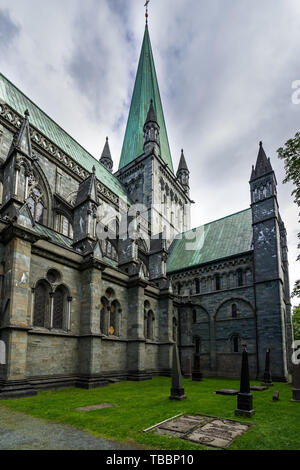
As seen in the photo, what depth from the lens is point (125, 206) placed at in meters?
34.8

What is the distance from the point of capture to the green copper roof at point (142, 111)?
46.2 meters

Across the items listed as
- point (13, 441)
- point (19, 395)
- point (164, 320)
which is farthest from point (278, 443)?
point (164, 320)

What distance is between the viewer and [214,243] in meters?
34.4

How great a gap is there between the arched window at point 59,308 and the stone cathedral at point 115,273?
0.05 metres

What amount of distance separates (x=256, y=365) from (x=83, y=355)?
16.0 metres

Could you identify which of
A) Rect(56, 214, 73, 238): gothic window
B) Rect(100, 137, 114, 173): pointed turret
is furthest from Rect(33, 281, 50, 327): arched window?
Rect(100, 137, 114, 173): pointed turret

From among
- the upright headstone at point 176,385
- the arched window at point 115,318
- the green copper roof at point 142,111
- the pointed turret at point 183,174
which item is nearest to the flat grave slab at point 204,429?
the upright headstone at point 176,385

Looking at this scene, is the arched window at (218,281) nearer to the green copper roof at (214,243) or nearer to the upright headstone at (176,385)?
the green copper roof at (214,243)

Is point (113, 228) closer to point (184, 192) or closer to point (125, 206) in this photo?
point (125, 206)

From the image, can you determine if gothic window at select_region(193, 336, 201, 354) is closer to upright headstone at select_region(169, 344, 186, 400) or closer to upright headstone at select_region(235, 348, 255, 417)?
upright headstone at select_region(169, 344, 186, 400)

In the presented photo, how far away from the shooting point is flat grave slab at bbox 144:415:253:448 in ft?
21.3

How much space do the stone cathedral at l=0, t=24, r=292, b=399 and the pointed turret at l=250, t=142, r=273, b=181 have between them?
0.10 metres

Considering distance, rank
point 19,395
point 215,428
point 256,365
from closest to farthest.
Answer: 1. point 215,428
2. point 19,395
3. point 256,365

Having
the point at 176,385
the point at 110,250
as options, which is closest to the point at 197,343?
the point at 110,250
